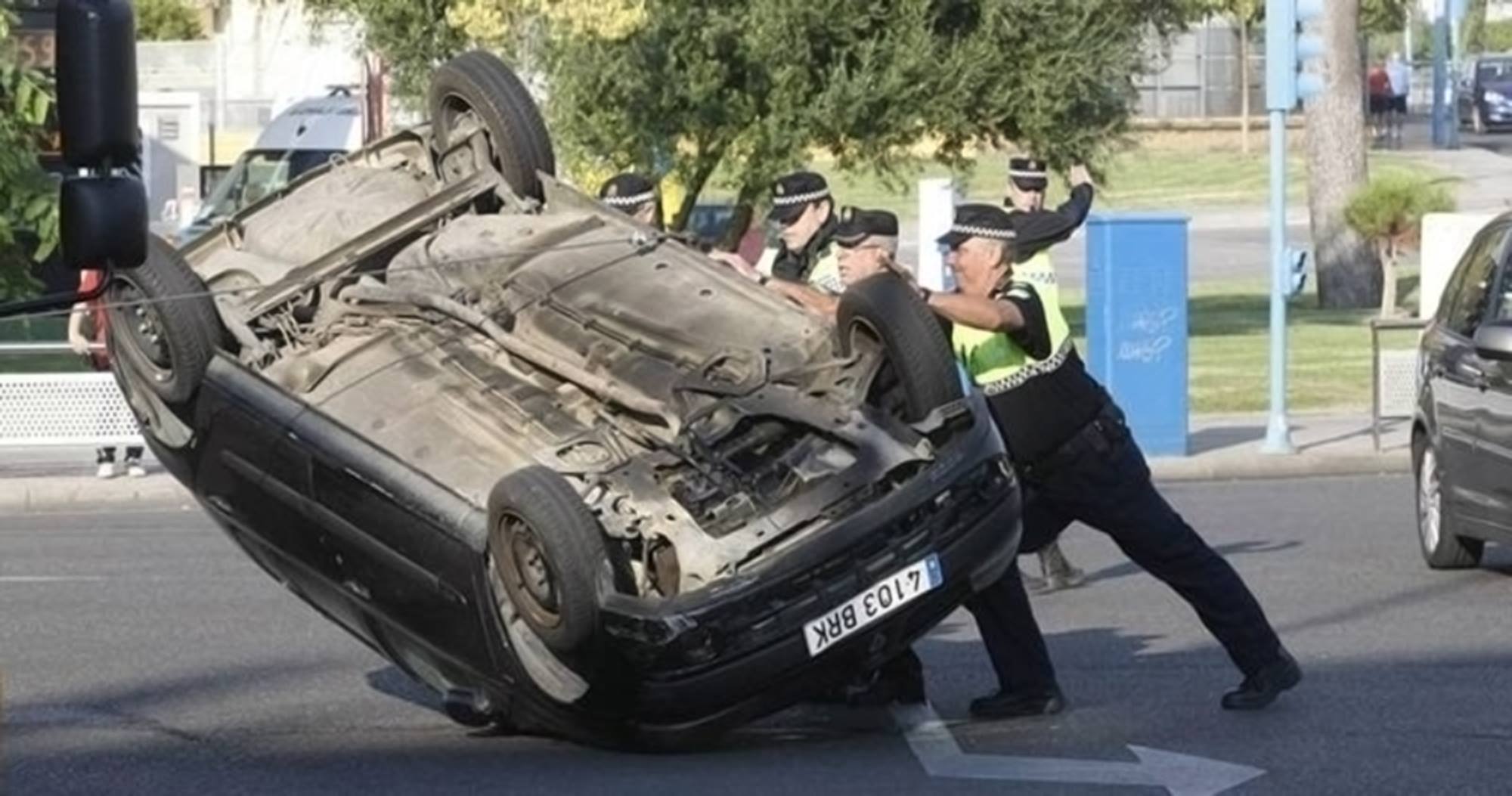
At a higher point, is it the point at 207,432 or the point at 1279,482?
the point at 207,432

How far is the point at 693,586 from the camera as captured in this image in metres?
8.52

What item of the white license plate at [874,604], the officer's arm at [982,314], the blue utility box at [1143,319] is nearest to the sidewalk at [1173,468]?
the blue utility box at [1143,319]

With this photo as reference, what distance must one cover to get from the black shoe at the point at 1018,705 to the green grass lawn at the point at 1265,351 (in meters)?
12.8

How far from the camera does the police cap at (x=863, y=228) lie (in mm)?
10812

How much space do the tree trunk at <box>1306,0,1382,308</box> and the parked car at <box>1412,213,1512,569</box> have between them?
58.2 ft

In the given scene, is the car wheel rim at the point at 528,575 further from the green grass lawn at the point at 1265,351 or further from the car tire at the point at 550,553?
the green grass lawn at the point at 1265,351

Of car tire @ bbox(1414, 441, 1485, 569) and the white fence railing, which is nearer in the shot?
car tire @ bbox(1414, 441, 1485, 569)

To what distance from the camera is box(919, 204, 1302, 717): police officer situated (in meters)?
10.1

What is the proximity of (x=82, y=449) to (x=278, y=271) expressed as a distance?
35.5 ft

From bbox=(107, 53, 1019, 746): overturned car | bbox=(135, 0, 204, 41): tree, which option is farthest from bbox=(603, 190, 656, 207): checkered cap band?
bbox=(135, 0, 204, 41): tree

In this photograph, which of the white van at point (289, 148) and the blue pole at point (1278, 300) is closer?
the blue pole at point (1278, 300)

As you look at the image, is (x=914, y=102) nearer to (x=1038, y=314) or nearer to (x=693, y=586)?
(x=1038, y=314)

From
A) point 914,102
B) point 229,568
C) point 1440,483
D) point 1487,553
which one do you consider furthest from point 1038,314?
point 914,102

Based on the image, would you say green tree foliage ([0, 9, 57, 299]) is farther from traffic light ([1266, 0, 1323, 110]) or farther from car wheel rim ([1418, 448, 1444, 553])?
car wheel rim ([1418, 448, 1444, 553])
